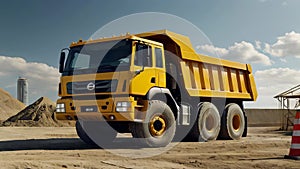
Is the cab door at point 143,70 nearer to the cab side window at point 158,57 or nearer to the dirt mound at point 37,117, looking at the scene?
the cab side window at point 158,57

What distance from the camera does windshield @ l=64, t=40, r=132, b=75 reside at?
32.3 feet

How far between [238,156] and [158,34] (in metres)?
4.92

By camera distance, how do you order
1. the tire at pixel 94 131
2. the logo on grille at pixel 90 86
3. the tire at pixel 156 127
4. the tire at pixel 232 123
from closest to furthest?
the tire at pixel 156 127 < the logo on grille at pixel 90 86 < the tire at pixel 94 131 < the tire at pixel 232 123

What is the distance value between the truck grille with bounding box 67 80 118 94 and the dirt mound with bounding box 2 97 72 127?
17474 millimetres

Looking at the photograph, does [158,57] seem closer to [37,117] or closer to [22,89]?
[37,117]

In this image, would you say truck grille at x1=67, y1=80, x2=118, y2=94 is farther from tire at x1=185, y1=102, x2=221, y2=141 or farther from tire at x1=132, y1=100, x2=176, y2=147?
tire at x1=185, y1=102, x2=221, y2=141

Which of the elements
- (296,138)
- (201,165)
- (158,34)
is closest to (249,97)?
(158,34)

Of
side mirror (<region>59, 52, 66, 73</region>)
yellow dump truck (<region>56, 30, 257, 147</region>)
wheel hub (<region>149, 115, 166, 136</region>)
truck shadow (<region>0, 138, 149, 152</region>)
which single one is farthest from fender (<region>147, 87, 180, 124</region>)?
side mirror (<region>59, 52, 66, 73</region>)

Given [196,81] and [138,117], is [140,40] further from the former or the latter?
[196,81]

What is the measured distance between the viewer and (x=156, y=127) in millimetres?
10445

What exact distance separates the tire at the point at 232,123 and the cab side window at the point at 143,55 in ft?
15.8

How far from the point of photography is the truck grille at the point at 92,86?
380 inches

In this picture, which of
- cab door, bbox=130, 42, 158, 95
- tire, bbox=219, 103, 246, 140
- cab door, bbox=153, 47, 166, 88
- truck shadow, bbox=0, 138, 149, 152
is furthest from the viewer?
tire, bbox=219, 103, 246, 140

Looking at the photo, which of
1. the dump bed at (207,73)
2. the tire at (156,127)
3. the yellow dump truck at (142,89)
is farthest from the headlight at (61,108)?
the dump bed at (207,73)
